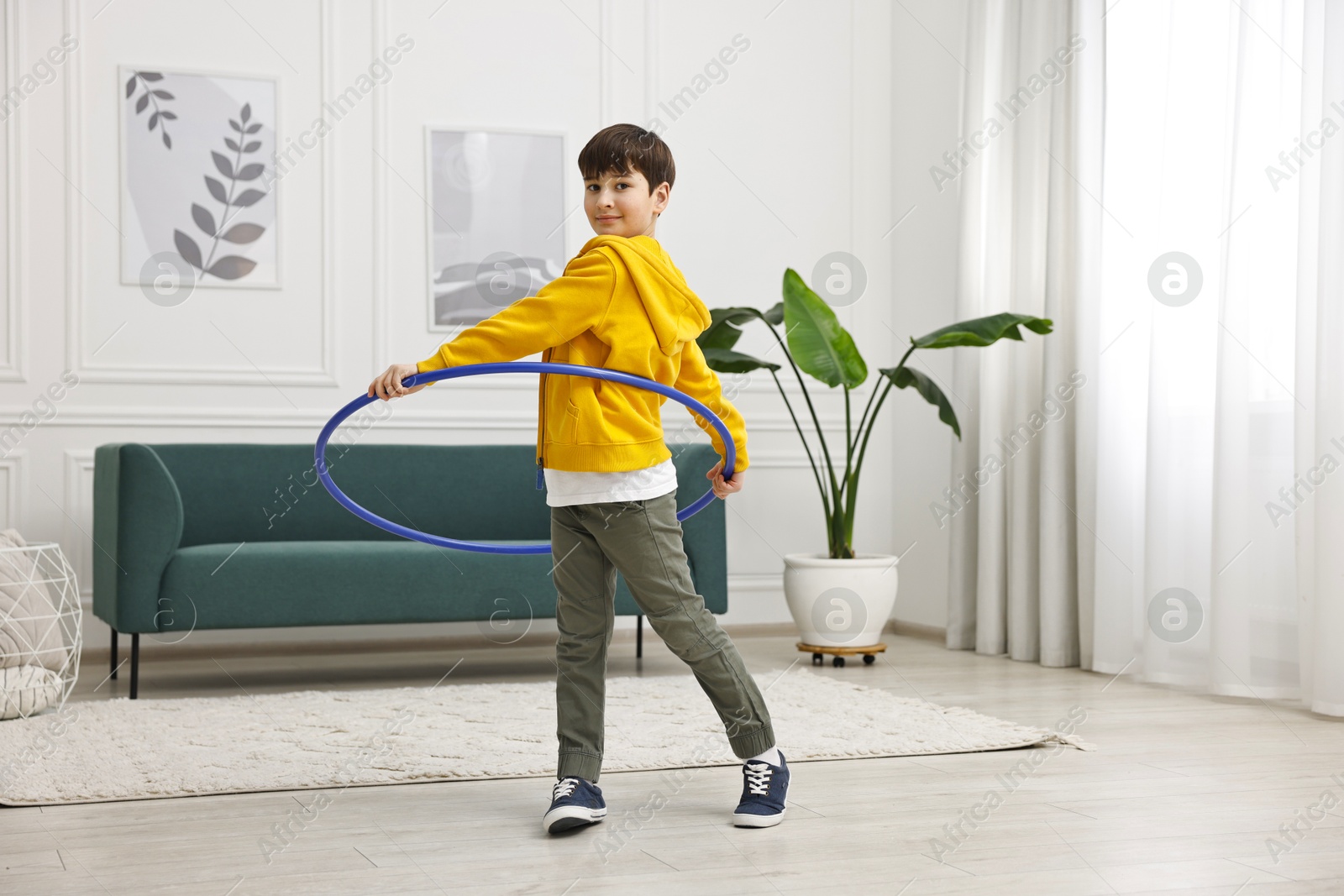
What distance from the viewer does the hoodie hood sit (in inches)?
74.6

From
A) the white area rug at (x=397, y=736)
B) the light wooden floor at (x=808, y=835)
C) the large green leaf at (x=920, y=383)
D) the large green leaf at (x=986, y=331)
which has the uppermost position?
the large green leaf at (x=986, y=331)

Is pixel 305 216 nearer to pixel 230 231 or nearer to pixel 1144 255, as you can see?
pixel 230 231

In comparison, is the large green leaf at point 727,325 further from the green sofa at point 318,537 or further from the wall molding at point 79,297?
the wall molding at point 79,297

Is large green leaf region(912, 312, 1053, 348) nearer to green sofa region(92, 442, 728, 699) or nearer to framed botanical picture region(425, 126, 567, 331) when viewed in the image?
green sofa region(92, 442, 728, 699)

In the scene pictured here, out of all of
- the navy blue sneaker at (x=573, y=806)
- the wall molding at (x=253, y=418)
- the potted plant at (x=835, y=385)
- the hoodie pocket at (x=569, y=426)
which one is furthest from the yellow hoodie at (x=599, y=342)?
the wall molding at (x=253, y=418)

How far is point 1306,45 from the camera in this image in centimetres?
303

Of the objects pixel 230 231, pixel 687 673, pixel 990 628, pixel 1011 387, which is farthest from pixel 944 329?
pixel 230 231

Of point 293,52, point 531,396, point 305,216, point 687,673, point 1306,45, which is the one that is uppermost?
point 293,52

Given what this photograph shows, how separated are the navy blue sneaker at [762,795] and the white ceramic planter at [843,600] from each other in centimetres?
195

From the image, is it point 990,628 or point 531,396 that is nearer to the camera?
point 990,628

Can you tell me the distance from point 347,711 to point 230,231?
80.0 inches

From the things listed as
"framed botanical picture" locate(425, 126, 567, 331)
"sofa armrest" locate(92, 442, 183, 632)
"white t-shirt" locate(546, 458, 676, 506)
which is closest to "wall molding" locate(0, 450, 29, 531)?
"sofa armrest" locate(92, 442, 183, 632)

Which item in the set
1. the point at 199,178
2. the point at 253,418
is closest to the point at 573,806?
the point at 253,418

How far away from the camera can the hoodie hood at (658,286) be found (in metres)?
1.89
